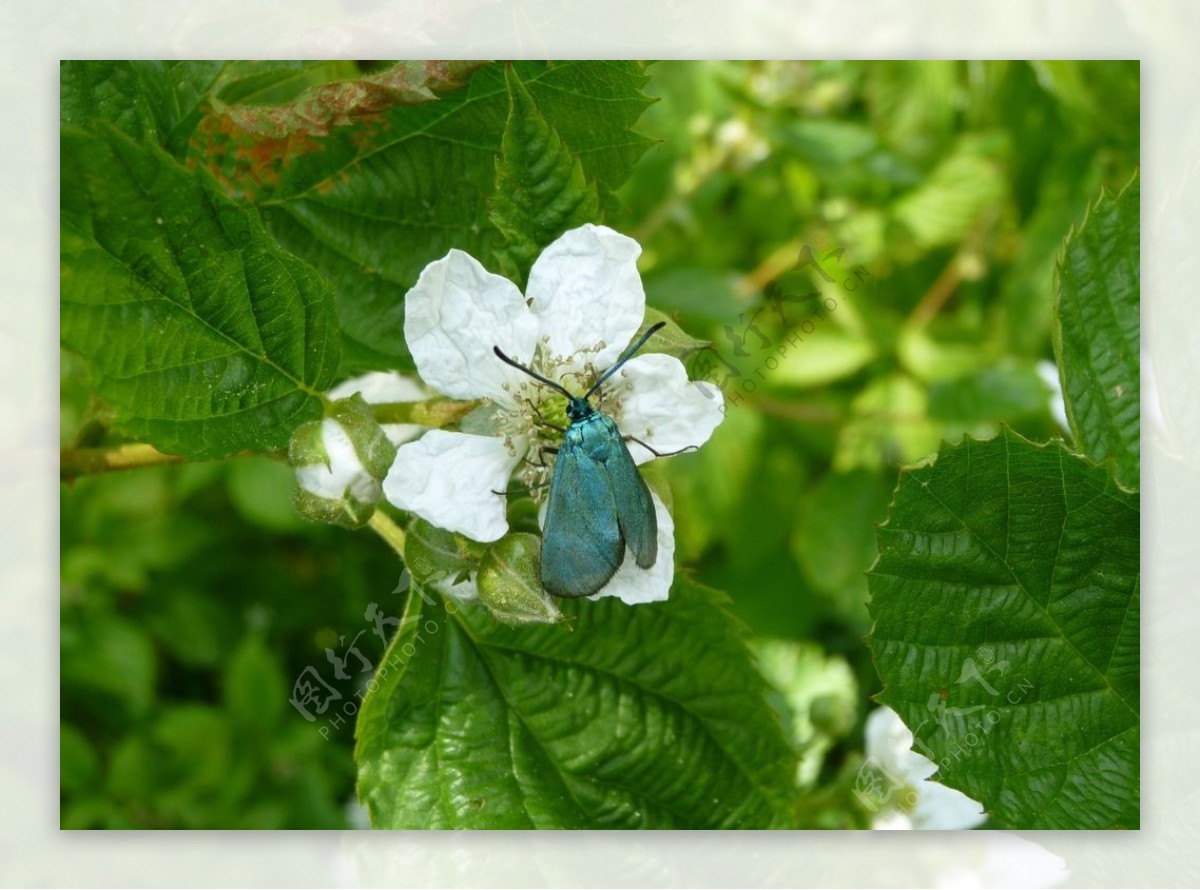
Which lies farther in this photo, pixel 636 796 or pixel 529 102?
pixel 636 796

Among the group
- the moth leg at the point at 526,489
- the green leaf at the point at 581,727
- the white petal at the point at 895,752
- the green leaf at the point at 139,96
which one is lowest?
the white petal at the point at 895,752

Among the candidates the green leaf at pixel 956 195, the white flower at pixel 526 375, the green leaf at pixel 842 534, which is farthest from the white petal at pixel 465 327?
the green leaf at pixel 956 195

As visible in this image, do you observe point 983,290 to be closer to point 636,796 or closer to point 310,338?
point 636,796

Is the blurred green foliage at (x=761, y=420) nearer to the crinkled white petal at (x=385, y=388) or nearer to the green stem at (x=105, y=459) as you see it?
the green stem at (x=105, y=459)

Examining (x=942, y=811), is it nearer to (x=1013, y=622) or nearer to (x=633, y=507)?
(x=1013, y=622)

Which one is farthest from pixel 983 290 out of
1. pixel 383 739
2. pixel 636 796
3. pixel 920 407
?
pixel 383 739

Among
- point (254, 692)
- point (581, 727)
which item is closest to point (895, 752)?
point (581, 727)

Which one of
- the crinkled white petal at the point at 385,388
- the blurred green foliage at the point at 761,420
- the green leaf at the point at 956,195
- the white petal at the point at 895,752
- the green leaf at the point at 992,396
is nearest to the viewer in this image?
the crinkled white petal at the point at 385,388
